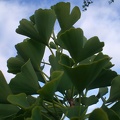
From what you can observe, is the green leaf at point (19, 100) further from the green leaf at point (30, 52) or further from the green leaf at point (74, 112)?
the green leaf at point (30, 52)

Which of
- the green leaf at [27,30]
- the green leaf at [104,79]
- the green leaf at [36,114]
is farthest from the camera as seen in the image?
the green leaf at [27,30]

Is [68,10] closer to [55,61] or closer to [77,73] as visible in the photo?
[55,61]

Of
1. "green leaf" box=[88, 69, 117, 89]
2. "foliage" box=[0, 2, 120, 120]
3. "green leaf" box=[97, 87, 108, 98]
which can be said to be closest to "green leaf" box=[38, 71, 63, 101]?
"foliage" box=[0, 2, 120, 120]

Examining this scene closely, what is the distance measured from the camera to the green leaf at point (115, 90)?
3.89ft

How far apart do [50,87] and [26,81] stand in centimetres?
19

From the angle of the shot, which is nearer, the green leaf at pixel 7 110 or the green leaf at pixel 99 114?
the green leaf at pixel 99 114

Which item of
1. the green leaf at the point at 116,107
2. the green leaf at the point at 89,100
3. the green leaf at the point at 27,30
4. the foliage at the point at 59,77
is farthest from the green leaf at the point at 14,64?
the green leaf at the point at 116,107

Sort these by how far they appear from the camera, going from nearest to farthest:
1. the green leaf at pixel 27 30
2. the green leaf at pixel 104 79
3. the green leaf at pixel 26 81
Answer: the green leaf at pixel 26 81 → the green leaf at pixel 104 79 → the green leaf at pixel 27 30

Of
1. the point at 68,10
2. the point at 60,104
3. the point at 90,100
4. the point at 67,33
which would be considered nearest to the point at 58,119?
the point at 60,104

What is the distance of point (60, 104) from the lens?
1154 millimetres

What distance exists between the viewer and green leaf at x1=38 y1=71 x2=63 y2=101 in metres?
0.96

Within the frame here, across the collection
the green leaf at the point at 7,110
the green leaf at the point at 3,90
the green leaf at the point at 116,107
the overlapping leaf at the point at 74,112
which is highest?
the green leaf at the point at 3,90

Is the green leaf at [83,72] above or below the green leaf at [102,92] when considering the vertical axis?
above

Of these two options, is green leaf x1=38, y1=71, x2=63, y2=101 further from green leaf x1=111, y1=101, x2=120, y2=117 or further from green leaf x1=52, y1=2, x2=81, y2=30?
green leaf x1=52, y1=2, x2=81, y2=30
